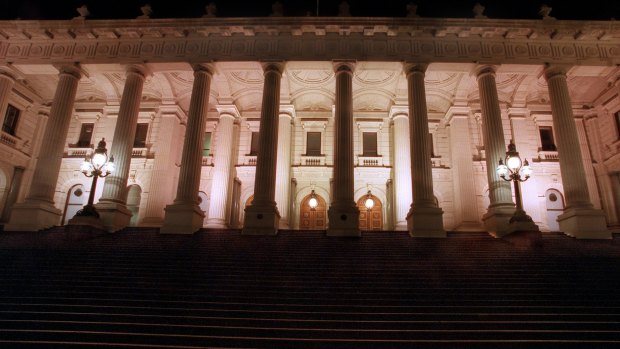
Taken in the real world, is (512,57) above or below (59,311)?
above

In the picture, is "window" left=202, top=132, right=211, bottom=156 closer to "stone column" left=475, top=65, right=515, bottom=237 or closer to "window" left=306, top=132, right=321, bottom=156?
"window" left=306, top=132, right=321, bottom=156

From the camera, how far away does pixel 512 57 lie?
59.1 feet

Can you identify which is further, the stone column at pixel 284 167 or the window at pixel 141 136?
the window at pixel 141 136

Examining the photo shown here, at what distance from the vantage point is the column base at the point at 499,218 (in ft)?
51.1

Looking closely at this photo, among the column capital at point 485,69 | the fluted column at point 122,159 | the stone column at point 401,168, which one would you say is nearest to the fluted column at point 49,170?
the fluted column at point 122,159

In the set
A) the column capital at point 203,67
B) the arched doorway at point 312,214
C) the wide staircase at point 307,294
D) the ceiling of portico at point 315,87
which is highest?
the ceiling of portico at point 315,87

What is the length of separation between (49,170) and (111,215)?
360cm

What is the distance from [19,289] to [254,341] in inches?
241

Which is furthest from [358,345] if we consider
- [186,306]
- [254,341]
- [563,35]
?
[563,35]

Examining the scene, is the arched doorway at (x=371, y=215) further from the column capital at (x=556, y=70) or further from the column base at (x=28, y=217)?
the column base at (x=28, y=217)

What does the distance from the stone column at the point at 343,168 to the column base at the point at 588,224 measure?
8.38 m

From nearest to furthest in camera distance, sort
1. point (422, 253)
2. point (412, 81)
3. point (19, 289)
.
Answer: point (19, 289) < point (422, 253) < point (412, 81)

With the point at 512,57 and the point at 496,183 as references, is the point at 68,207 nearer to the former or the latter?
the point at 496,183

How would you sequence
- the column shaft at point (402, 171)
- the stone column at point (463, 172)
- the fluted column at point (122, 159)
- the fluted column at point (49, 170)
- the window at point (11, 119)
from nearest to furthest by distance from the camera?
the fluted column at point (49, 170) → the fluted column at point (122, 159) → the stone column at point (463, 172) → the column shaft at point (402, 171) → the window at point (11, 119)
